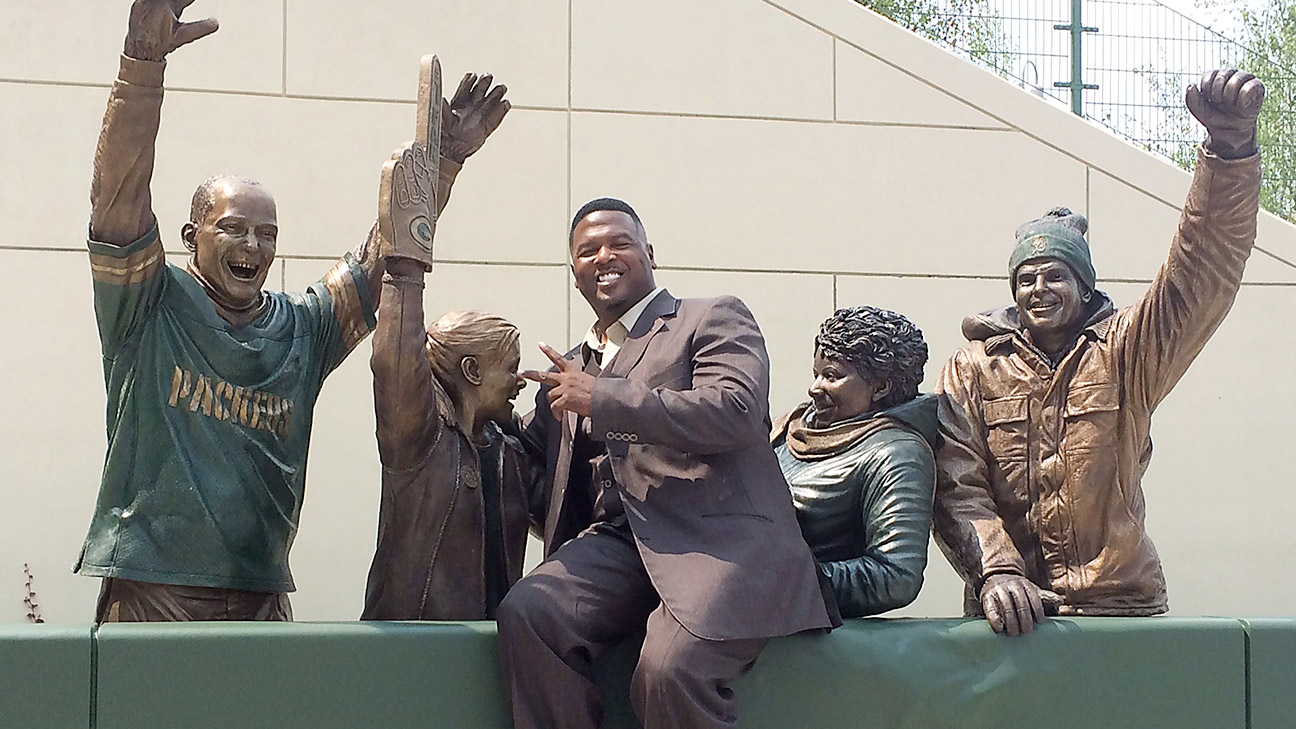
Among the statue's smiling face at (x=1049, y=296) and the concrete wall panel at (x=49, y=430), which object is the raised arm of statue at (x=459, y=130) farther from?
the concrete wall panel at (x=49, y=430)

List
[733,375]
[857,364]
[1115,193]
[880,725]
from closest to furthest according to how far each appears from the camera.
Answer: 1. [733,375]
2. [880,725]
3. [857,364]
4. [1115,193]

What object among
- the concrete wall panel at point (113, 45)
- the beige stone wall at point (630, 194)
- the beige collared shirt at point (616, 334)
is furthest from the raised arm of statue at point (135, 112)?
the concrete wall panel at point (113, 45)

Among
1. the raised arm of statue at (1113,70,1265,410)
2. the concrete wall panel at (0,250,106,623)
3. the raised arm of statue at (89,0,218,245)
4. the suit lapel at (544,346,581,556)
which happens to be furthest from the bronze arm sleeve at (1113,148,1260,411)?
the concrete wall panel at (0,250,106,623)

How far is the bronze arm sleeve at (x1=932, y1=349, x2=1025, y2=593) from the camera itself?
4512mm

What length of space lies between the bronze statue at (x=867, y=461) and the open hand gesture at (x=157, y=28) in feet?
6.14

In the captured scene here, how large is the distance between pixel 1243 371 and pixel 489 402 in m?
5.23

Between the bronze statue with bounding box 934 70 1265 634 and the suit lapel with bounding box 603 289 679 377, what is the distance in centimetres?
105

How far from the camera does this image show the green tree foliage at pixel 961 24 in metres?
10.1

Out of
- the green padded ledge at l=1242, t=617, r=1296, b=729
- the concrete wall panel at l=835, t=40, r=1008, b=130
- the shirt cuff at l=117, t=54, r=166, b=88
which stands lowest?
the green padded ledge at l=1242, t=617, r=1296, b=729

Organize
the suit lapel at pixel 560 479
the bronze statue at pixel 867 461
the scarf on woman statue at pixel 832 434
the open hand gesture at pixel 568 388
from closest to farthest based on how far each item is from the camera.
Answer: the open hand gesture at pixel 568 388
the suit lapel at pixel 560 479
the bronze statue at pixel 867 461
the scarf on woman statue at pixel 832 434

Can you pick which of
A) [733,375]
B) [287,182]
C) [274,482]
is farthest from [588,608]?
[287,182]

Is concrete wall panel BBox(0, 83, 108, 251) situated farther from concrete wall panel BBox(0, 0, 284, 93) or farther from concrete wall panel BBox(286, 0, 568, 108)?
concrete wall panel BBox(286, 0, 568, 108)

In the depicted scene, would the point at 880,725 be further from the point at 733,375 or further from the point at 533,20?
the point at 533,20

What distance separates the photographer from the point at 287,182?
783cm
